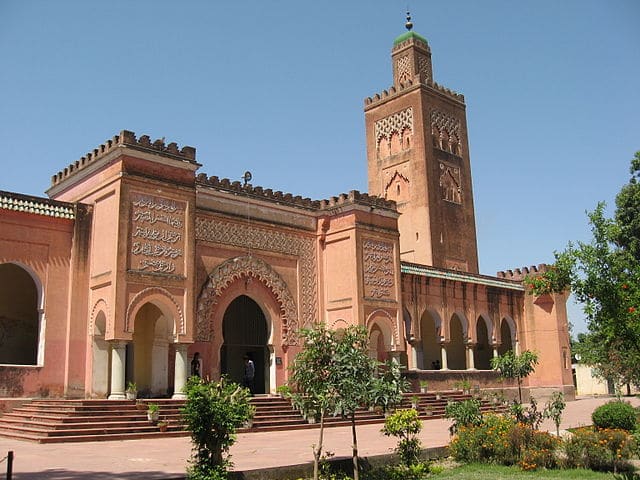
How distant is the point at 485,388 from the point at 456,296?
388 centimetres

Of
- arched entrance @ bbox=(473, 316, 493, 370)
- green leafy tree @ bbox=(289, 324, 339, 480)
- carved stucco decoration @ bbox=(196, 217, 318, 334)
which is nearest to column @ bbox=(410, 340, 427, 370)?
carved stucco decoration @ bbox=(196, 217, 318, 334)

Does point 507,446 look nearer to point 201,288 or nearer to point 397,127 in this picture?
point 201,288

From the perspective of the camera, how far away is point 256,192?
21.7 metres

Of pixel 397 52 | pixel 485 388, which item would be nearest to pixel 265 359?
pixel 485 388

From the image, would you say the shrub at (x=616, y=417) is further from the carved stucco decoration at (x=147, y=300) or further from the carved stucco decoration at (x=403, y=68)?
the carved stucco decoration at (x=403, y=68)

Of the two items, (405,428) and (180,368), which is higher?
(180,368)

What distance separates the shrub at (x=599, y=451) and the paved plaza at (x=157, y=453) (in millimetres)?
2352

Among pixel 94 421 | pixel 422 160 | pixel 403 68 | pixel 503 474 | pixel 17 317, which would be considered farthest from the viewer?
pixel 403 68

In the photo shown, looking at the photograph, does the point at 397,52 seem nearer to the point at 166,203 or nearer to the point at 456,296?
the point at 456,296

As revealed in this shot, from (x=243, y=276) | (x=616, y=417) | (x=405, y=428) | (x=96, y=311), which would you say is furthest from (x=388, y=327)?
(x=405, y=428)

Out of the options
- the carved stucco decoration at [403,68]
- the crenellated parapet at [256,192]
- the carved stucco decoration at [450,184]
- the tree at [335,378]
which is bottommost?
the tree at [335,378]

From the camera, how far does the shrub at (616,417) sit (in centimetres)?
1338

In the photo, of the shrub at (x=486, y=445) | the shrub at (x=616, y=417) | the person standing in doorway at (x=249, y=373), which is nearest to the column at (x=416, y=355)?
the person standing in doorway at (x=249, y=373)

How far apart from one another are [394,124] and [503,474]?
89.3 feet
